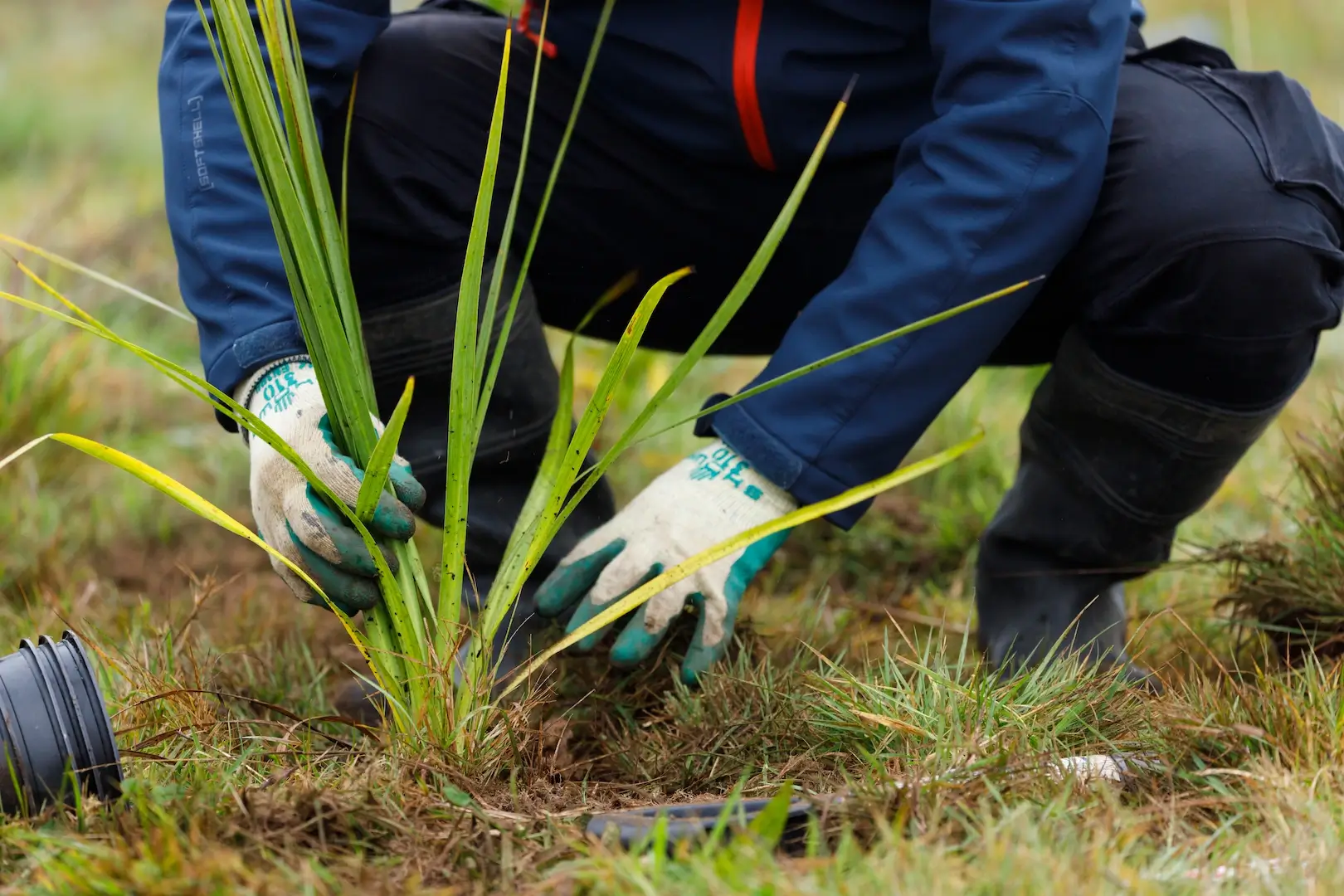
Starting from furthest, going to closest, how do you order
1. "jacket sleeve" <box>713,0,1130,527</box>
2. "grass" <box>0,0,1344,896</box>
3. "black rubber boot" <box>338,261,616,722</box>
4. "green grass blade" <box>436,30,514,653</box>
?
"black rubber boot" <box>338,261,616,722</box> < "jacket sleeve" <box>713,0,1130,527</box> < "green grass blade" <box>436,30,514,653</box> < "grass" <box>0,0,1344,896</box>

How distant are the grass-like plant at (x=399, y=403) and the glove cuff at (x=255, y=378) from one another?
148 millimetres

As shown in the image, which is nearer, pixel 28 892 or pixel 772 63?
pixel 28 892

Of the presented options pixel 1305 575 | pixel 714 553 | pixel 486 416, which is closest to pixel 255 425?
pixel 714 553

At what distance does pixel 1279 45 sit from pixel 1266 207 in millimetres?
5017

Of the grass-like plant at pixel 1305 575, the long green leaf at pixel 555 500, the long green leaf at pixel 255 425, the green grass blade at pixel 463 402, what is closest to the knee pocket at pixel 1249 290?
the grass-like plant at pixel 1305 575

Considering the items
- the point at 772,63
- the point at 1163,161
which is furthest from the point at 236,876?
the point at 1163,161

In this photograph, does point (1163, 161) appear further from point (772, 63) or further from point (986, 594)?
point (986, 594)

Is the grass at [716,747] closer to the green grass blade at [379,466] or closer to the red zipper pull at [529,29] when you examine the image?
the green grass blade at [379,466]

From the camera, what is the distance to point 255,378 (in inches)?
47.8

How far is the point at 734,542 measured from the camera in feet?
3.44

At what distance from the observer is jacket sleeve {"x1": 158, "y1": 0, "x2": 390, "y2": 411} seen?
48.2 inches

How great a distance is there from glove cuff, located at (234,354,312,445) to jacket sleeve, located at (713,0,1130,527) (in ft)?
1.42

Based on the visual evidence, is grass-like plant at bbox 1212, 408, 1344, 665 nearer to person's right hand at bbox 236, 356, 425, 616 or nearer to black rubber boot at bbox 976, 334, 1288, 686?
black rubber boot at bbox 976, 334, 1288, 686

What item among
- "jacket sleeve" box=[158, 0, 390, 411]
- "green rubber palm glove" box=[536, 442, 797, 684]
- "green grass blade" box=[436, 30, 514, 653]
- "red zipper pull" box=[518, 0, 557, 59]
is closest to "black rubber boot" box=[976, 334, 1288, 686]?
"green rubber palm glove" box=[536, 442, 797, 684]
